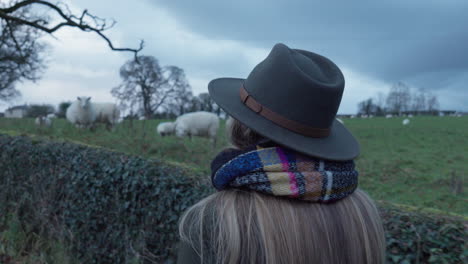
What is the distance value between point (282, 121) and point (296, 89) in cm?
15

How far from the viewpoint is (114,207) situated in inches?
175

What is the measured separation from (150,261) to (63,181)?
2.35m

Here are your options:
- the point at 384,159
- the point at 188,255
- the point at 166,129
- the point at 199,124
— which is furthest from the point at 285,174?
the point at 166,129

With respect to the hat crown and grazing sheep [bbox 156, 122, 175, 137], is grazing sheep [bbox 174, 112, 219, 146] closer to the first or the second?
grazing sheep [bbox 156, 122, 175, 137]

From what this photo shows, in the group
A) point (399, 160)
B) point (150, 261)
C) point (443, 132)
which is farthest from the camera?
point (443, 132)

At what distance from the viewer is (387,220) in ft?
8.64

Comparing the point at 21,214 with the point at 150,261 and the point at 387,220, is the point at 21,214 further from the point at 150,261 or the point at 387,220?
the point at 387,220

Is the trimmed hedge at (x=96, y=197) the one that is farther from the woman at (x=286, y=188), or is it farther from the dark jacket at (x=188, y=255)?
the woman at (x=286, y=188)

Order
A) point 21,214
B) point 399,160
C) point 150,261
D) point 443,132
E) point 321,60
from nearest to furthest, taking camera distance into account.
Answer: point 321,60 → point 150,261 → point 21,214 → point 399,160 → point 443,132

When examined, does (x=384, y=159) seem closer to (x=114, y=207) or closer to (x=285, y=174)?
(x=114, y=207)

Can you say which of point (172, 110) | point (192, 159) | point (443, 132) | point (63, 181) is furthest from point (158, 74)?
point (63, 181)

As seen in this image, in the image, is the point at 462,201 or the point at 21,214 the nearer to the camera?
the point at 21,214

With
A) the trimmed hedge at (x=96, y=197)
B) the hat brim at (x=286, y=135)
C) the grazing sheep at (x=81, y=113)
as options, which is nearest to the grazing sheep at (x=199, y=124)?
the grazing sheep at (x=81, y=113)

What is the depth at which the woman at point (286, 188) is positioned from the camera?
138 cm
